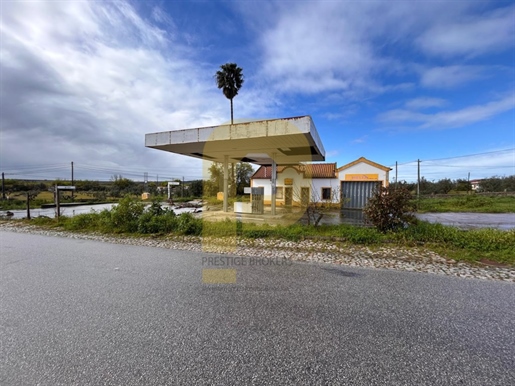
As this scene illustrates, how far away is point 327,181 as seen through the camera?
18016 millimetres

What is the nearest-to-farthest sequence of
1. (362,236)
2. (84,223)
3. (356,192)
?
(362,236)
(84,223)
(356,192)

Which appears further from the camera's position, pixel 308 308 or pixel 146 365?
pixel 308 308

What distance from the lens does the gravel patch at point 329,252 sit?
4.39 m

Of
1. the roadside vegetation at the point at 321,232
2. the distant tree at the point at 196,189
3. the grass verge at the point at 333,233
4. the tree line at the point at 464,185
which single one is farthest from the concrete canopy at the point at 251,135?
the tree line at the point at 464,185

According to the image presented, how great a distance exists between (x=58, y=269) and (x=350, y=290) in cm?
555

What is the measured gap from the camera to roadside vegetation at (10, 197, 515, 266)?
549 cm

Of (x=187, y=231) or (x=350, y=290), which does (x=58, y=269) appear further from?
(x=350, y=290)

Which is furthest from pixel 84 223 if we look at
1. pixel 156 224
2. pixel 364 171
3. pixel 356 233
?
pixel 364 171

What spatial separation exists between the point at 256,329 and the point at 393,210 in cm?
608

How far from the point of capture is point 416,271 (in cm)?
434

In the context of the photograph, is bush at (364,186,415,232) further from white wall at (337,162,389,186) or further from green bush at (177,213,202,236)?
white wall at (337,162,389,186)

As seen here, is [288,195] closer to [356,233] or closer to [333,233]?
[333,233]

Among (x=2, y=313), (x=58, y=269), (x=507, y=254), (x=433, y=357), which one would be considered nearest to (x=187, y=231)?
(x=58, y=269)

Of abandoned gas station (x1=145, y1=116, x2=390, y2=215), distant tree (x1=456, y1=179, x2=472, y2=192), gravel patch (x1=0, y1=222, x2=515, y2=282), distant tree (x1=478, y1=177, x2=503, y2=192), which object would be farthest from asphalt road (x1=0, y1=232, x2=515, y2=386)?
distant tree (x1=478, y1=177, x2=503, y2=192)
